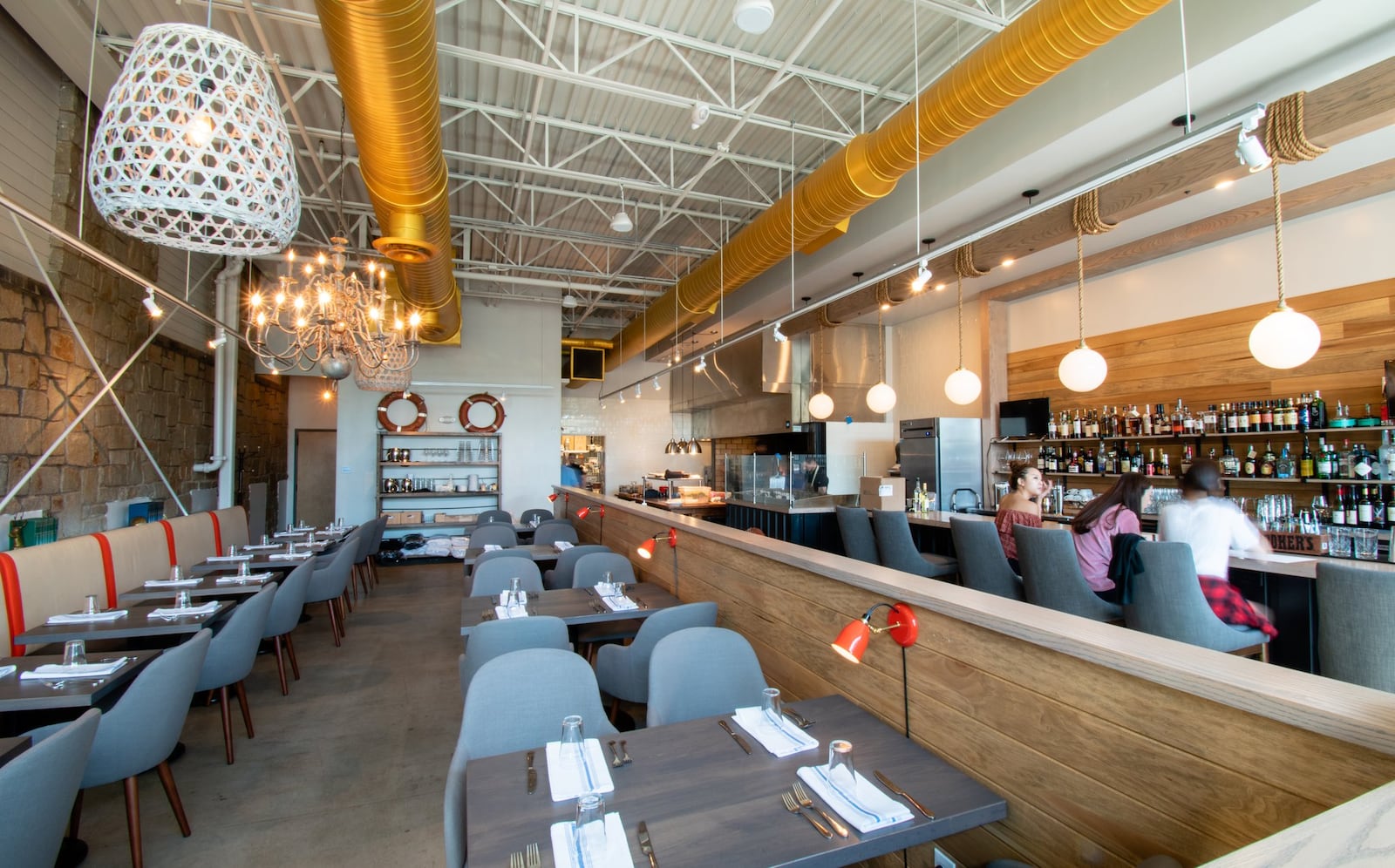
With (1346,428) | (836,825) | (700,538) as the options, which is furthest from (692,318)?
(836,825)

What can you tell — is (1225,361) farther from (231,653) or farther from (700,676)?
(231,653)

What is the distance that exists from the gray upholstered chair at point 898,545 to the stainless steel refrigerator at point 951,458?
2.63m

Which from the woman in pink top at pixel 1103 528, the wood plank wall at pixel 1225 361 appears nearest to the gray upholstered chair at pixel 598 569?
the woman in pink top at pixel 1103 528

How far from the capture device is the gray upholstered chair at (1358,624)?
2.26 m

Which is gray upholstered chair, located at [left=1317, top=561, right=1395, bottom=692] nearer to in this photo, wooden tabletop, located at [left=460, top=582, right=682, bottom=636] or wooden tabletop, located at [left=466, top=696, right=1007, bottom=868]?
wooden tabletop, located at [left=466, top=696, right=1007, bottom=868]

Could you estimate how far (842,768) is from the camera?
1647 millimetres

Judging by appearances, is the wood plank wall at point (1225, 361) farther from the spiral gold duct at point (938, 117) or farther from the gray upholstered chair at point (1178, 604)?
the spiral gold duct at point (938, 117)

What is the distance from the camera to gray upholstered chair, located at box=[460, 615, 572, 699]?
107 inches

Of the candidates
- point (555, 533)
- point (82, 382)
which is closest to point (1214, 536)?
point (555, 533)

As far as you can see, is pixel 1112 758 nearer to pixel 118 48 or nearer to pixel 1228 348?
pixel 1228 348

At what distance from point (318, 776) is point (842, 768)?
2811mm

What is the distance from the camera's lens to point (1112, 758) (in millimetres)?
1401

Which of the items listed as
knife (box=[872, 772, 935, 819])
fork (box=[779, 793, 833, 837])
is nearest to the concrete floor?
fork (box=[779, 793, 833, 837])

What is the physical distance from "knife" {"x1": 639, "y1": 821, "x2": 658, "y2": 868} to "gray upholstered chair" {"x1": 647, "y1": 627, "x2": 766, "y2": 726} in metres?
0.79
